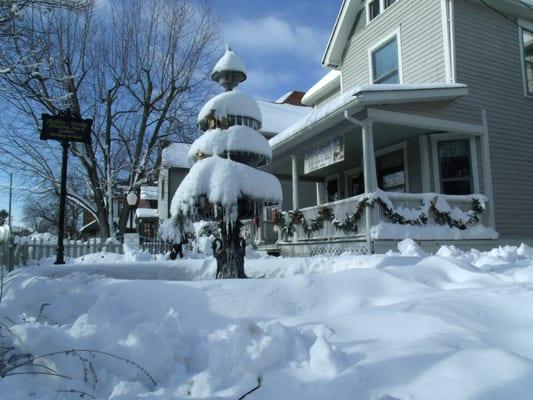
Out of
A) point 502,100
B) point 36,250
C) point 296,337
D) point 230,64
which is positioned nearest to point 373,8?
point 502,100

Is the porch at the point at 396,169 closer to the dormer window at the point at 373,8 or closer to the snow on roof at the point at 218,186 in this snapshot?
the snow on roof at the point at 218,186

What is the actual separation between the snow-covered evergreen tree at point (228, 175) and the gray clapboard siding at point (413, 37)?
6784mm

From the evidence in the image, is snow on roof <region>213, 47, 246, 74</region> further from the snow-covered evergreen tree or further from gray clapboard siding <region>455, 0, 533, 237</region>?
gray clapboard siding <region>455, 0, 533, 237</region>

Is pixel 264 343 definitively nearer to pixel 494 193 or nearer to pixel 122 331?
pixel 122 331

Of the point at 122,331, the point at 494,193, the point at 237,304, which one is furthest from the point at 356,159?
the point at 122,331

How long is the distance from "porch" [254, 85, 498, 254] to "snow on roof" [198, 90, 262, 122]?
10.4 ft

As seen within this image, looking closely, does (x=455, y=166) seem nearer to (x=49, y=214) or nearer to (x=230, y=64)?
(x=230, y=64)

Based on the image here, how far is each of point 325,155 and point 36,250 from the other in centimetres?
780

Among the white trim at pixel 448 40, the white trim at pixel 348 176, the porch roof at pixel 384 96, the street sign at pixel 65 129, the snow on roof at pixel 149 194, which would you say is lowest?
the white trim at pixel 348 176

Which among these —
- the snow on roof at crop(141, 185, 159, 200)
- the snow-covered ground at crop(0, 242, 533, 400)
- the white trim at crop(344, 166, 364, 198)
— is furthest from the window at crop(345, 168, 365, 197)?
the snow on roof at crop(141, 185, 159, 200)

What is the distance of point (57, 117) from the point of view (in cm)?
827

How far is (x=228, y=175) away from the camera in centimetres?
531

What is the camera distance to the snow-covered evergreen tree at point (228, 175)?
532 cm

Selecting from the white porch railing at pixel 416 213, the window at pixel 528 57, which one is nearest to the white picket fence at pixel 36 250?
the white porch railing at pixel 416 213
